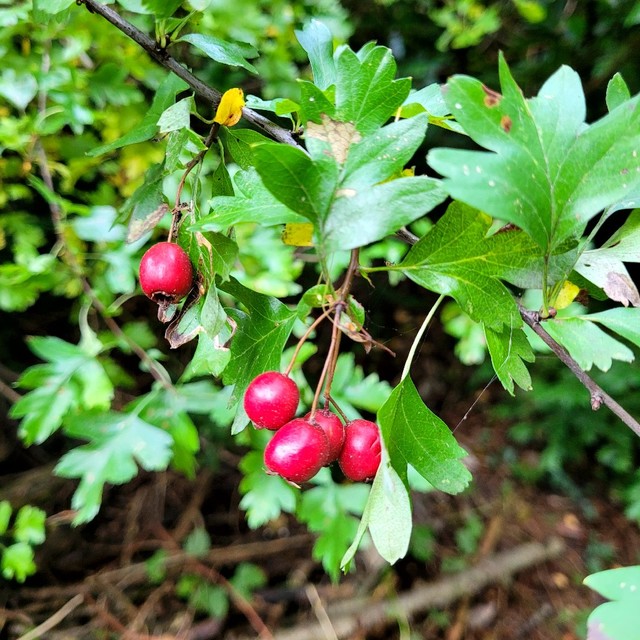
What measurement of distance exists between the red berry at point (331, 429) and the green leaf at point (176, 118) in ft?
0.98

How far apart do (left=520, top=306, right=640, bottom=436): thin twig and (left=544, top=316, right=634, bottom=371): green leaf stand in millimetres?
50

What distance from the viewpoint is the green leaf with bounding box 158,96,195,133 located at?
523 millimetres

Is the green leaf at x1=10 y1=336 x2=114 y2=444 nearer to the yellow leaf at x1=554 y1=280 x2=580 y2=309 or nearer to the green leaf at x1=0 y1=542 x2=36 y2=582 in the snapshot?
the green leaf at x1=0 y1=542 x2=36 y2=582

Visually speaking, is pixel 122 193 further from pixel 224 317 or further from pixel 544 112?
pixel 544 112

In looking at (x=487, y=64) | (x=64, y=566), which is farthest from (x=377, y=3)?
(x=64, y=566)

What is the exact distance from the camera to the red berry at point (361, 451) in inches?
20.8

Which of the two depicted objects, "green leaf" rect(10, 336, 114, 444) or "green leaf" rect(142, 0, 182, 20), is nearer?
"green leaf" rect(142, 0, 182, 20)

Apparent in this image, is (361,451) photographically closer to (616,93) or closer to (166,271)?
(166,271)

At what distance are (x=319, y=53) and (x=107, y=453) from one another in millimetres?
904

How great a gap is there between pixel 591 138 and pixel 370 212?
0.19 metres

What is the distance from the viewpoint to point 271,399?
499 millimetres

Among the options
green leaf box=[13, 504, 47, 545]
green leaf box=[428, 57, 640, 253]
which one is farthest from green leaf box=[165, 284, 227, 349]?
green leaf box=[13, 504, 47, 545]

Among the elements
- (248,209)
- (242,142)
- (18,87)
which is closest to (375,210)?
(248,209)

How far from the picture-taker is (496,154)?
1.41 feet
